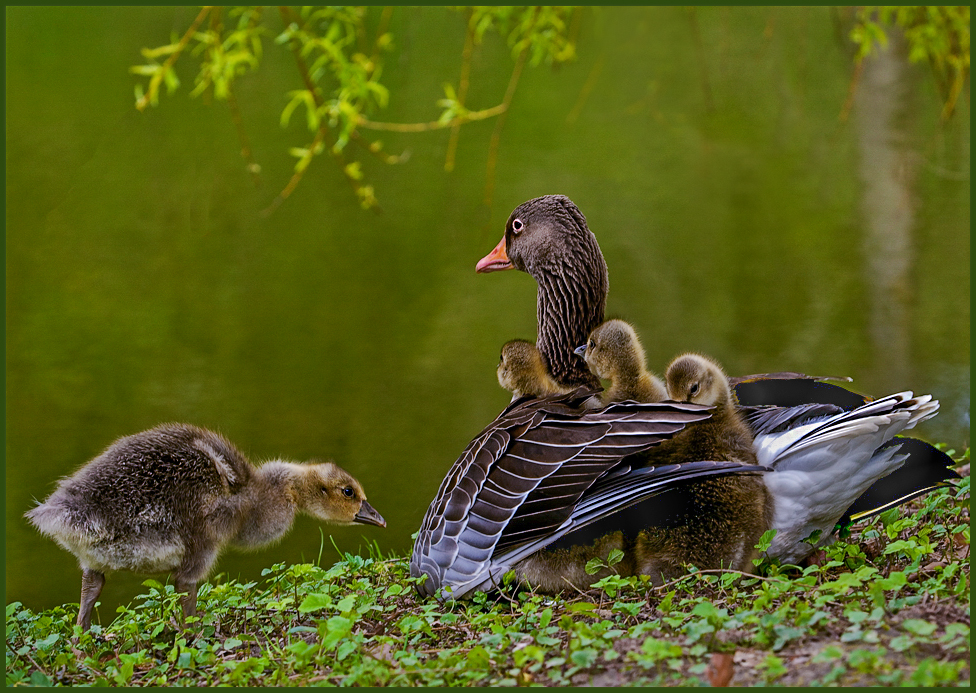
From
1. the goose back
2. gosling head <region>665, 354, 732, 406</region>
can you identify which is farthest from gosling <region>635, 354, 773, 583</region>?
the goose back

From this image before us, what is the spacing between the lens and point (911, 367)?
8102 mm

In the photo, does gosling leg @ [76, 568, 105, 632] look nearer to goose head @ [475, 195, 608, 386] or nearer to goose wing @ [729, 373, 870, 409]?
goose head @ [475, 195, 608, 386]

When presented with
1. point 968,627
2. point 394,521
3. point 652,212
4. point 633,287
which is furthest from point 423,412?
point 968,627

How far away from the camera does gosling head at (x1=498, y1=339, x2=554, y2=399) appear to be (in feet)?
11.8

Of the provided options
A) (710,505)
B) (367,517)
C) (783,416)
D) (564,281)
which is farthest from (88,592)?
(783,416)

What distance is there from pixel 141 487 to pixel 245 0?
3.54 m

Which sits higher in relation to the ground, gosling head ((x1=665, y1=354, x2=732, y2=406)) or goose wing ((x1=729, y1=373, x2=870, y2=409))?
gosling head ((x1=665, y1=354, x2=732, y2=406))

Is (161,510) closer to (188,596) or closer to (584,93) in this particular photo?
(188,596)

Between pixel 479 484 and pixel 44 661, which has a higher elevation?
pixel 479 484

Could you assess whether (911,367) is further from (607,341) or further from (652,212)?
(607,341)

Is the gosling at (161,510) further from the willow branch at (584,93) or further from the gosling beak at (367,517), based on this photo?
the willow branch at (584,93)

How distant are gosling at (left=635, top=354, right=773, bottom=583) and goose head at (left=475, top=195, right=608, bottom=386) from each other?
→ 0.70 meters

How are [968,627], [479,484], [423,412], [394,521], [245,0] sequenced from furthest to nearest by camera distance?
[423,412] → [394,521] → [245,0] → [479,484] → [968,627]

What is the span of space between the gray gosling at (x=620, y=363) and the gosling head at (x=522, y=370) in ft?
1.16
